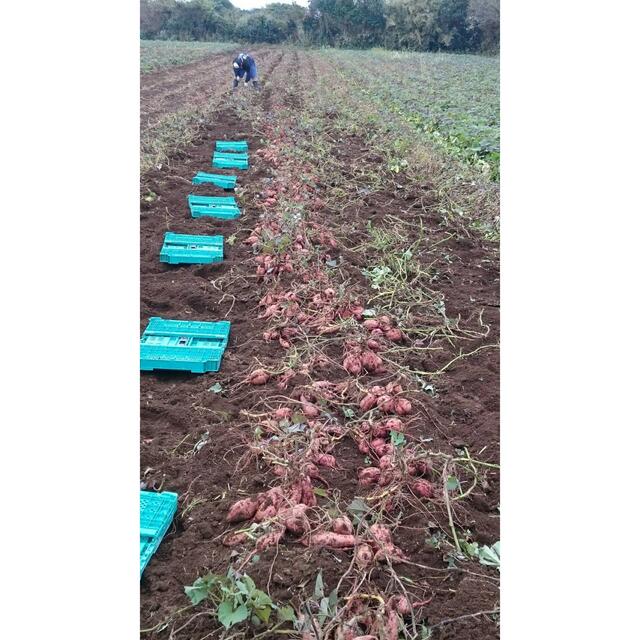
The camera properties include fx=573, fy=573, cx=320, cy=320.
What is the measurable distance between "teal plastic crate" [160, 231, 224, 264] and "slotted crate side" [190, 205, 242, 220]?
1.52ft

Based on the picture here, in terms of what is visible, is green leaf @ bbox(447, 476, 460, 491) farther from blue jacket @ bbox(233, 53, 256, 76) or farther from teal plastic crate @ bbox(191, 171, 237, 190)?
blue jacket @ bbox(233, 53, 256, 76)

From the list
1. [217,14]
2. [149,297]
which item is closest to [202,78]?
[217,14]

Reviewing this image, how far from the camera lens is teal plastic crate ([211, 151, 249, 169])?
534 centimetres

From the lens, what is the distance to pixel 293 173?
5160 millimetres

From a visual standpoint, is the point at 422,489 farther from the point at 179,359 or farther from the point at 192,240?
the point at 192,240

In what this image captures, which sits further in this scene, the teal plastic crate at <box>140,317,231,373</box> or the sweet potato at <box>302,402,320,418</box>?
the teal plastic crate at <box>140,317,231,373</box>

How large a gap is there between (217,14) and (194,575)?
10.1 feet

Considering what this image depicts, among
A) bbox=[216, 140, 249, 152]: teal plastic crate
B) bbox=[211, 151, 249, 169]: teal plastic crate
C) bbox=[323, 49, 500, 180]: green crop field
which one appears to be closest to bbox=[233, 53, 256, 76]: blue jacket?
bbox=[323, 49, 500, 180]: green crop field

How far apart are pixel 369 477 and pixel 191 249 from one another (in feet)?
7.12

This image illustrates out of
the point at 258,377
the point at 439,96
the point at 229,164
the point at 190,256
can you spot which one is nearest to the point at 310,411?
the point at 258,377

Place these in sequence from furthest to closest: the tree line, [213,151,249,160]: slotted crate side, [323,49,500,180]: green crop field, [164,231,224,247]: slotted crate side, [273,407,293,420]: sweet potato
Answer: [323,49,500,180]: green crop field, [213,151,249,160]: slotted crate side, [164,231,224,247]: slotted crate side, the tree line, [273,407,293,420]: sweet potato

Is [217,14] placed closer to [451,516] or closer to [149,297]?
[149,297]

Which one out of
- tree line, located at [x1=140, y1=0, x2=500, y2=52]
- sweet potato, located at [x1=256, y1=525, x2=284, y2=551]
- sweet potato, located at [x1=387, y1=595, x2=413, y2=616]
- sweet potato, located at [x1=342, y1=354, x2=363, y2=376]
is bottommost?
sweet potato, located at [x1=387, y1=595, x2=413, y2=616]

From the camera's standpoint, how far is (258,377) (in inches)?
96.4
